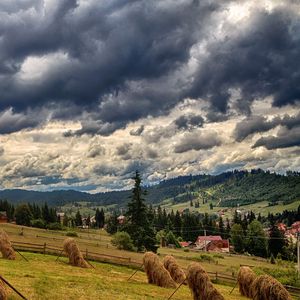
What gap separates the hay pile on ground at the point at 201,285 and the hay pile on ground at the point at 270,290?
8.40 ft

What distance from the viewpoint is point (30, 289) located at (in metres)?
21.6

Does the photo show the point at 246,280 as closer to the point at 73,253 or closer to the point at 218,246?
the point at 73,253

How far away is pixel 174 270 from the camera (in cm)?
3231

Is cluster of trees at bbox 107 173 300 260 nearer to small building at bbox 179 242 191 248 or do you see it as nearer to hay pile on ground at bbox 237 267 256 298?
small building at bbox 179 242 191 248

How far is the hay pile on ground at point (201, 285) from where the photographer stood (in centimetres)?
2453

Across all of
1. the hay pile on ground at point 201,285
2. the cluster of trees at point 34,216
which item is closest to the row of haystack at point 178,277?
the hay pile on ground at point 201,285

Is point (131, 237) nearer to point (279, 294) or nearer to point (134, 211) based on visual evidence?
point (134, 211)

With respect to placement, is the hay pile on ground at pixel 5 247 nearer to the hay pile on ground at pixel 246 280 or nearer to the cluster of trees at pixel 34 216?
the hay pile on ground at pixel 246 280

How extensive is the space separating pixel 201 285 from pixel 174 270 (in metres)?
7.70

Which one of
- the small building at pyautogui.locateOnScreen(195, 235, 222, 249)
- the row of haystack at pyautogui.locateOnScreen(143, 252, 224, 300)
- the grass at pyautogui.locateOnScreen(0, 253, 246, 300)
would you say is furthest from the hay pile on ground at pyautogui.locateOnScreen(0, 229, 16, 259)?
the small building at pyautogui.locateOnScreen(195, 235, 222, 249)

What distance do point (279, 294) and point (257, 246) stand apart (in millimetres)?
102392

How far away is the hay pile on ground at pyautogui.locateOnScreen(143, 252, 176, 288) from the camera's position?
98.3 ft

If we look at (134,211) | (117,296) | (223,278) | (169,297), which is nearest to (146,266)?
(169,297)

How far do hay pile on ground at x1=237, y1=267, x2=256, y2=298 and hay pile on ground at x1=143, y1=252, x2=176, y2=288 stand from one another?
6.12 metres
